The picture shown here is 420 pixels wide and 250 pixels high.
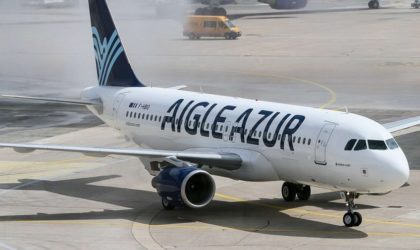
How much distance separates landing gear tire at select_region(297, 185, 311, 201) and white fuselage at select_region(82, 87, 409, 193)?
7.10 feet

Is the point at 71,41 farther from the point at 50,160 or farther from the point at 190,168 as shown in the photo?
the point at 190,168

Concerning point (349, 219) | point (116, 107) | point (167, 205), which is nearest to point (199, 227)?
point (167, 205)

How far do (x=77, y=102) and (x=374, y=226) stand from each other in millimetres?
16980

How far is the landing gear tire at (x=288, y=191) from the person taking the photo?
1682 inches

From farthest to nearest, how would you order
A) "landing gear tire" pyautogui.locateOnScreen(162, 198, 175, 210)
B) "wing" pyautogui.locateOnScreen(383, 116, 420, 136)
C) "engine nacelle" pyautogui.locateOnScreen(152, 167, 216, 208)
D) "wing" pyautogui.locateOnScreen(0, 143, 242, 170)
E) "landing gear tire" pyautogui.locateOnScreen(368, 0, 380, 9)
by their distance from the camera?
"landing gear tire" pyautogui.locateOnScreen(368, 0, 380, 9) → "wing" pyautogui.locateOnScreen(383, 116, 420, 136) → "wing" pyautogui.locateOnScreen(0, 143, 242, 170) → "landing gear tire" pyautogui.locateOnScreen(162, 198, 175, 210) → "engine nacelle" pyautogui.locateOnScreen(152, 167, 216, 208)

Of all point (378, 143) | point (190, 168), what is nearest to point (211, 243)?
point (190, 168)

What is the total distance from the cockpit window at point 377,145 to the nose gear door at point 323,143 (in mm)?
1625

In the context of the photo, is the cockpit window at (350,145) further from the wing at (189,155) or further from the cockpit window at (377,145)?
the wing at (189,155)

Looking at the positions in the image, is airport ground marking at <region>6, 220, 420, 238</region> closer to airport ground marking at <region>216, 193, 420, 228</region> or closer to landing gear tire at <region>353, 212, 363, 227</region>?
landing gear tire at <region>353, 212, 363, 227</region>

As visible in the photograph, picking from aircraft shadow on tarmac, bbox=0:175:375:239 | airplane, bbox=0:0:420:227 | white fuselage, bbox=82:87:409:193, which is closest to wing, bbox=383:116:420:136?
airplane, bbox=0:0:420:227

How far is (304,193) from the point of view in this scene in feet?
141

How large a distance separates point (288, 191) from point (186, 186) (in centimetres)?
499

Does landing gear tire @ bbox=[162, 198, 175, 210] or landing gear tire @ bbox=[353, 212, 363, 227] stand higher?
→ landing gear tire @ bbox=[353, 212, 363, 227]

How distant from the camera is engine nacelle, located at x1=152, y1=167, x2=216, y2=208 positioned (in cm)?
3947
